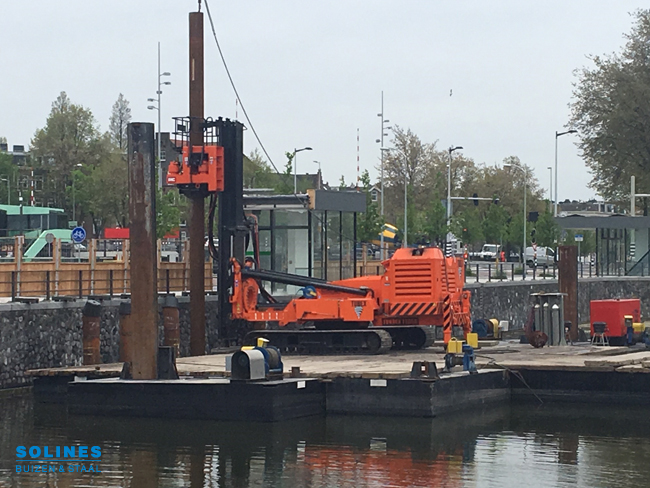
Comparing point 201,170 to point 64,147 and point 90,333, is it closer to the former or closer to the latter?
point 90,333

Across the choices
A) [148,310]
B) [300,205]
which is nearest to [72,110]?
[300,205]

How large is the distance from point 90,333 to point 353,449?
30.7 feet

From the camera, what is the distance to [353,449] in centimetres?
2041

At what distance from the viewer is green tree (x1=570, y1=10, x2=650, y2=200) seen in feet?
233

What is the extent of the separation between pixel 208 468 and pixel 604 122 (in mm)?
→ 57692

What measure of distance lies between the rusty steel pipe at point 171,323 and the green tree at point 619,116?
1832 inches

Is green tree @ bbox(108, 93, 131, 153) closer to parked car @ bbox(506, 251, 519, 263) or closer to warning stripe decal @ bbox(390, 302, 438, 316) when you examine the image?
parked car @ bbox(506, 251, 519, 263)

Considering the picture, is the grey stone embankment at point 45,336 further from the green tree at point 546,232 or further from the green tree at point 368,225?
the green tree at point 546,232

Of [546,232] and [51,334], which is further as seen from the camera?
[546,232]

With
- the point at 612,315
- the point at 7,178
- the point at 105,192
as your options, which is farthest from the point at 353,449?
the point at 7,178

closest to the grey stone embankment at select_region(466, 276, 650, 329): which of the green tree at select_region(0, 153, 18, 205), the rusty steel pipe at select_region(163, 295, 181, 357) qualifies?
the rusty steel pipe at select_region(163, 295, 181, 357)

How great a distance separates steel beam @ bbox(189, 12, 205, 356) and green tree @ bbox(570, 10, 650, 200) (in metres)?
46.0

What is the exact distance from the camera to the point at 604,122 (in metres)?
72.7

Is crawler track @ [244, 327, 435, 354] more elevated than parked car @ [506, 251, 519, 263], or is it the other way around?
parked car @ [506, 251, 519, 263]
